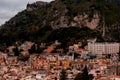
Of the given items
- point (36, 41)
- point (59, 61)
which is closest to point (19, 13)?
point (36, 41)

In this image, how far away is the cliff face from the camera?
11275cm

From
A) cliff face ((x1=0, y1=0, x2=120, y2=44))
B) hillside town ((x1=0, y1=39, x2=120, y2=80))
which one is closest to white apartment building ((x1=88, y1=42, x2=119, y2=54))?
hillside town ((x1=0, y1=39, x2=120, y2=80))

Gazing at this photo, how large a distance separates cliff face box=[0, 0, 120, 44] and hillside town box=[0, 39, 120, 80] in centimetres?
1071

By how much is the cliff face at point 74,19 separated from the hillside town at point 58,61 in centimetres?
1071

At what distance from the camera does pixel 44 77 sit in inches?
2199

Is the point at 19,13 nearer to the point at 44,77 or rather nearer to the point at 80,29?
the point at 80,29

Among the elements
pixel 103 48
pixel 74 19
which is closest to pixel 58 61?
pixel 103 48

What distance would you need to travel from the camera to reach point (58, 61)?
249ft

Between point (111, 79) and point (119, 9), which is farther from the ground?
point (119, 9)

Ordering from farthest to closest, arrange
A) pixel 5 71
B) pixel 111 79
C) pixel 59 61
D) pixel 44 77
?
pixel 59 61, pixel 5 71, pixel 44 77, pixel 111 79

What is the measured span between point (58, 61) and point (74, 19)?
4033 centimetres

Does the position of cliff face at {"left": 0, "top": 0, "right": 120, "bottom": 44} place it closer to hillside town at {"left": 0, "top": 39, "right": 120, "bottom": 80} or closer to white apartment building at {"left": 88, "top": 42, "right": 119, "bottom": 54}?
hillside town at {"left": 0, "top": 39, "right": 120, "bottom": 80}

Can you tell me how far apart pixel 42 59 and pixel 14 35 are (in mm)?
39009

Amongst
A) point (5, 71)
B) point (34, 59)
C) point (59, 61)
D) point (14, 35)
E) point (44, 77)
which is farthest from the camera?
point (14, 35)
